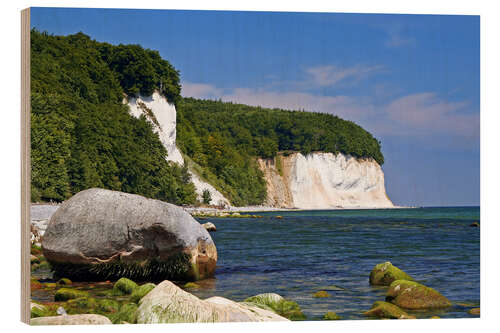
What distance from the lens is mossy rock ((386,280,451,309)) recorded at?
8.62 meters

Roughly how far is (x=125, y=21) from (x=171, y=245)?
12.0 feet

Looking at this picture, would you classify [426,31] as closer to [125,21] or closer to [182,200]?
[125,21]

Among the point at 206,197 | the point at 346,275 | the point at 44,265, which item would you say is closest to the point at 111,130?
the point at 206,197

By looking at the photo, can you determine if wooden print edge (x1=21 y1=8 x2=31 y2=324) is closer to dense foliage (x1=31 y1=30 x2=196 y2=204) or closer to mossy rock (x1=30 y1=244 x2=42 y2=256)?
mossy rock (x1=30 y1=244 x2=42 y2=256)

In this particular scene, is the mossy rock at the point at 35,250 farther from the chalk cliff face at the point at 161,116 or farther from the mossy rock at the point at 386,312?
the chalk cliff face at the point at 161,116

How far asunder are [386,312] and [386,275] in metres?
1.64

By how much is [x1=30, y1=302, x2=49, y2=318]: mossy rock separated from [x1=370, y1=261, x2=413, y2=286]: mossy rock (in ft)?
17.1

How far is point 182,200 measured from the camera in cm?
3097

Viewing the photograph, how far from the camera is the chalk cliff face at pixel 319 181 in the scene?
6297 centimetres

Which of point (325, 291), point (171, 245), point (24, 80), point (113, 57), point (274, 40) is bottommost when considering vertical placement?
point (325, 291)

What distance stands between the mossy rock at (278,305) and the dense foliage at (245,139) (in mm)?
37532

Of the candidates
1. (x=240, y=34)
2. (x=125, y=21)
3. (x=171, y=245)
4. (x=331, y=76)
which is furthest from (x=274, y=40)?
(x=171, y=245)

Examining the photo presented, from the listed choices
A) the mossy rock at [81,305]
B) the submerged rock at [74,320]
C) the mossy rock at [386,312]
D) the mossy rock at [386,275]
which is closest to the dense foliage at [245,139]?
the mossy rock at [386,275]

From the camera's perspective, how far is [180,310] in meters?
7.52
